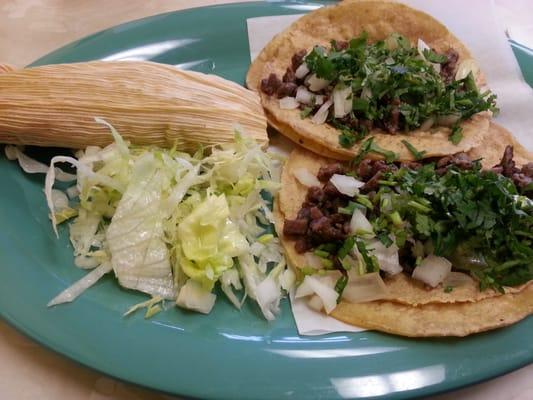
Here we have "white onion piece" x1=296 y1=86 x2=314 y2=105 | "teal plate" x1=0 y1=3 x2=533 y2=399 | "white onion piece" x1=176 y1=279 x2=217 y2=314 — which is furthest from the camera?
"white onion piece" x1=296 y1=86 x2=314 y2=105

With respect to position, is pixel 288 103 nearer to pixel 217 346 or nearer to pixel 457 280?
pixel 457 280

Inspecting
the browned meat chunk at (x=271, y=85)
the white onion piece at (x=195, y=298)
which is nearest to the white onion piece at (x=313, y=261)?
the white onion piece at (x=195, y=298)

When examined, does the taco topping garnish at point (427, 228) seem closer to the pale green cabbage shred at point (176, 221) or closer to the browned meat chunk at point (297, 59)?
the pale green cabbage shred at point (176, 221)

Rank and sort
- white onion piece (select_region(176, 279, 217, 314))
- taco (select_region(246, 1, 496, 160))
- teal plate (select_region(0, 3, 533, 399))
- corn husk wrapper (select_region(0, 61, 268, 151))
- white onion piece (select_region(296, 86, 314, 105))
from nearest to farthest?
teal plate (select_region(0, 3, 533, 399)), white onion piece (select_region(176, 279, 217, 314)), corn husk wrapper (select_region(0, 61, 268, 151)), taco (select_region(246, 1, 496, 160)), white onion piece (select_region(296, 86, 314, 105))

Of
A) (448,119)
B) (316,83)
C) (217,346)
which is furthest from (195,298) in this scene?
(448,119)

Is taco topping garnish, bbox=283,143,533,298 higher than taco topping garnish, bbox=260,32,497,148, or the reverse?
taco topping garnish, bbox=260,32,497,148

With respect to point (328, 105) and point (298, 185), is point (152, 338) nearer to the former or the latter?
point (298, 185)

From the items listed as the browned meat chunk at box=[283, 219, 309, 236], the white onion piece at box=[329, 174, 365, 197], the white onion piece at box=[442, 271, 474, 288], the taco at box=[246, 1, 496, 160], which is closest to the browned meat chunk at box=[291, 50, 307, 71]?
the taco at box=[246, 1, 496, 160]

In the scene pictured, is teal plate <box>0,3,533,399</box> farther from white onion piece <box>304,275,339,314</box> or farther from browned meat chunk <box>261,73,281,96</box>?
browned meat chunk <box>261,73,281,96</box>
